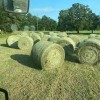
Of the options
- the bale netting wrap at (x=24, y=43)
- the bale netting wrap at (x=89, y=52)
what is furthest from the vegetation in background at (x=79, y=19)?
the bale netting wrap at (x=89, y=52)

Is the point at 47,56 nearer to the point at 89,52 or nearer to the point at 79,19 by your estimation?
the point at 89,52

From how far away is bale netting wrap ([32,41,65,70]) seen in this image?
37.2 feet

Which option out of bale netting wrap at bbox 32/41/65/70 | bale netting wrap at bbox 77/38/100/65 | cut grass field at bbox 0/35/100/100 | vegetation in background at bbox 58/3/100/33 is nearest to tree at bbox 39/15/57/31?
vegetation in background at bbox 58/3/100/33

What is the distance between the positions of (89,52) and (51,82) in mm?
4400

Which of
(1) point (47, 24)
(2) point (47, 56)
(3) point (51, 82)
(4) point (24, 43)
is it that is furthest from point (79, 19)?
(3) point (51, 82)

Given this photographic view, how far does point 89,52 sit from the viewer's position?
12805 millimetres

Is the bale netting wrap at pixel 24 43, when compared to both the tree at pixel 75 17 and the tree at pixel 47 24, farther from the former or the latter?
the tree at pixel 47 24

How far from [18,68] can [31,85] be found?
3.33m

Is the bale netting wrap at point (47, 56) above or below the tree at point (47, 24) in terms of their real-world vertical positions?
above

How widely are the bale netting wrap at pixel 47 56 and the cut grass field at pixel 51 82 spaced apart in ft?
1.01

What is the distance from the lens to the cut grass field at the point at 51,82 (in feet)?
24.1

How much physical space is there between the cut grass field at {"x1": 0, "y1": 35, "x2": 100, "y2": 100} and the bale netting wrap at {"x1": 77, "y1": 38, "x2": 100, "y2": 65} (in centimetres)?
47

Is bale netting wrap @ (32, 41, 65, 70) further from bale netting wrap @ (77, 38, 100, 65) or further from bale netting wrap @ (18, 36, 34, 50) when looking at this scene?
bale netting wrap @ (18, 36, 34, 50)

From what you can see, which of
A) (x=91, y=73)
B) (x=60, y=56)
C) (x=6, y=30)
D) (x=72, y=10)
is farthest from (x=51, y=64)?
(x=72, y=10)
